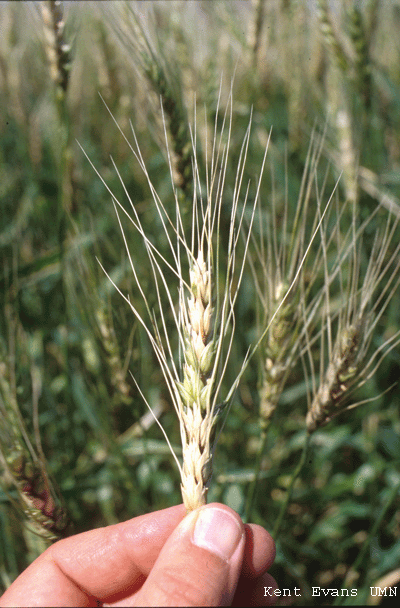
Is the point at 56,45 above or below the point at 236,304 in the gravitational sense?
above

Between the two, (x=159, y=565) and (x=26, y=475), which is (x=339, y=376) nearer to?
(x=159, y=565)

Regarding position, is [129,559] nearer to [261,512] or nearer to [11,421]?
[11,421]

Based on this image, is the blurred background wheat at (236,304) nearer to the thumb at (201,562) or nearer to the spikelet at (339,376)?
the spikelet at (339,376)

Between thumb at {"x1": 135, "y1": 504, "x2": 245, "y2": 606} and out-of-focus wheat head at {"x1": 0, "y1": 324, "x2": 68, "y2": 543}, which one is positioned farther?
out-of-focus wheat head at {"x1": 0, "y1": 324, "x2": 68, "y2": 543}

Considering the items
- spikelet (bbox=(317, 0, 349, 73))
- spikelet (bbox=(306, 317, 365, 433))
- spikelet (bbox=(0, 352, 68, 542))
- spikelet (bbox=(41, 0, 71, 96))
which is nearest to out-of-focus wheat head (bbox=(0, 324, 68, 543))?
spikelet (bbox=(0, 352, 68, 542))

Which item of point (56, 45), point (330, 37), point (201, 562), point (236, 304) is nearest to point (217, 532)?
point (201, 562)

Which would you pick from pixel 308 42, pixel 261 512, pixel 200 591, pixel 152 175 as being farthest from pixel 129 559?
pixel 308 42

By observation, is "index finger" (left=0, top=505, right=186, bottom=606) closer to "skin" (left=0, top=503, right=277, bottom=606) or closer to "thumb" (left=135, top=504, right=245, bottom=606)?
"skin" (left=0, top=503, right=277, bottom=606)

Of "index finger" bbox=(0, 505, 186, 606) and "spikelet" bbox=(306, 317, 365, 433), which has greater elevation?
"spikelet" bbox=(306, 317, 365, 433)
